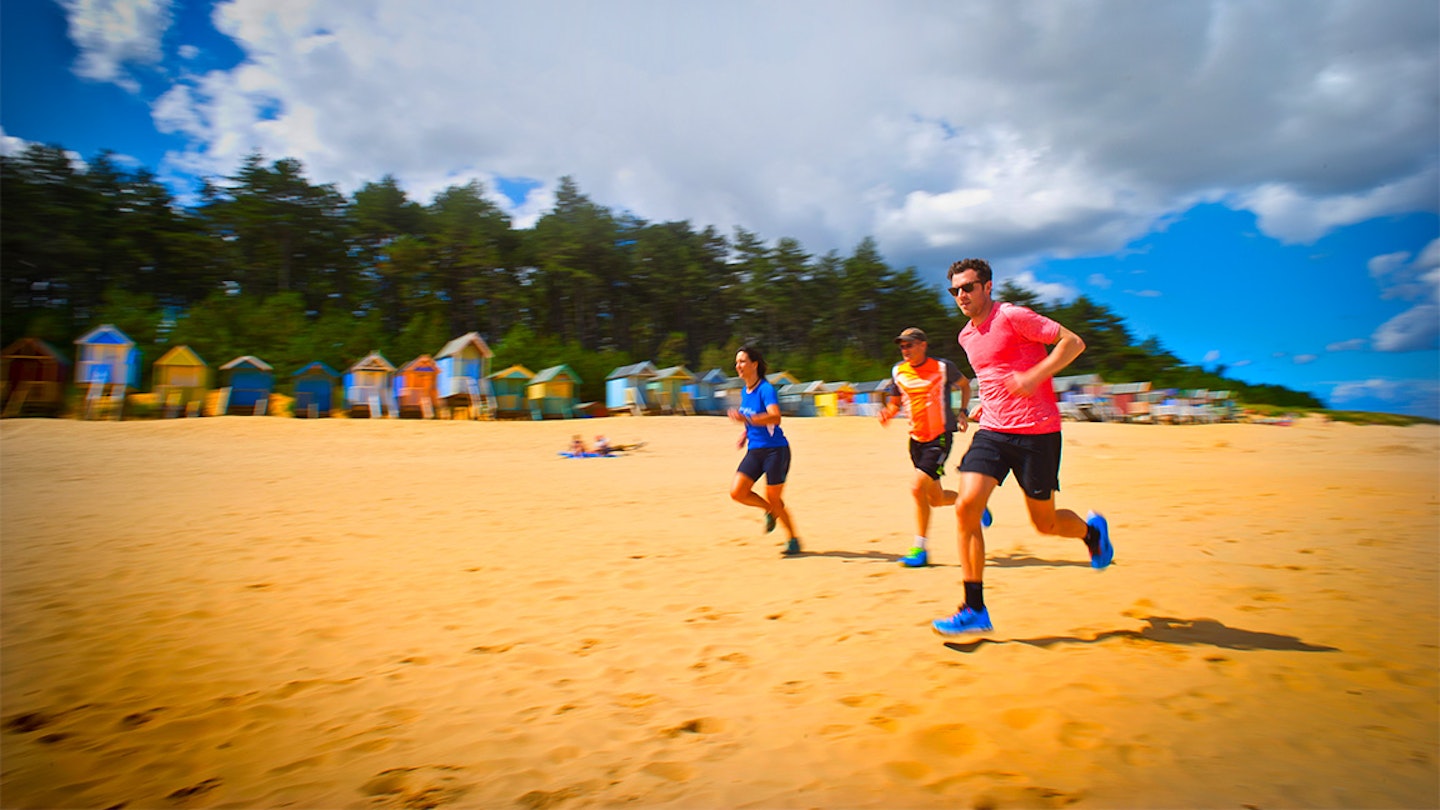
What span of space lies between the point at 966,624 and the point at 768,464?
271 cm

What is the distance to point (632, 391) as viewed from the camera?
37.3 meters

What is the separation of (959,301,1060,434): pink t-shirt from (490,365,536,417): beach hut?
31723 millimetres

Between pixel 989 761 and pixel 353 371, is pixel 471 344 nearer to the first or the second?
pixel 353 371

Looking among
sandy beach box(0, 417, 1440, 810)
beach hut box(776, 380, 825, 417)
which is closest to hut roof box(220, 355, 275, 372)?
sandy beach box(0, 417, 1440, 810)

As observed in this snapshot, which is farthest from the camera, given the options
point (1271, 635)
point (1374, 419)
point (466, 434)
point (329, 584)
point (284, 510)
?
point (1374, 419)

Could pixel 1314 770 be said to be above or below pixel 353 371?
below

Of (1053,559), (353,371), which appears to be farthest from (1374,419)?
(353,371)

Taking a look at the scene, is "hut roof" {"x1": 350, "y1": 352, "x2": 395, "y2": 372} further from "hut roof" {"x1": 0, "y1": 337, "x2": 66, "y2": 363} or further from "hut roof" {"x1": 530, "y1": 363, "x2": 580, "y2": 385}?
"hut roof" {"x1": 0, "y1": 337, "x2": 66, "y2": 363}

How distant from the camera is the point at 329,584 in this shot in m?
4.92

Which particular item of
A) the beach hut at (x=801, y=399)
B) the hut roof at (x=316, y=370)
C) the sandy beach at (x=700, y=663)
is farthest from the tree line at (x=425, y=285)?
the sandy beach at (x=700, y=663)

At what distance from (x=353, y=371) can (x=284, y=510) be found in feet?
82.4

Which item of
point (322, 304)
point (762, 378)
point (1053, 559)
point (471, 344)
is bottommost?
point (1053, 559)

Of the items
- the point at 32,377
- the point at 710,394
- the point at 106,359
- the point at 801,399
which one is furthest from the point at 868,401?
the point at 32,377

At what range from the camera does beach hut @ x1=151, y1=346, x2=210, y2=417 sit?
26.8 metres
